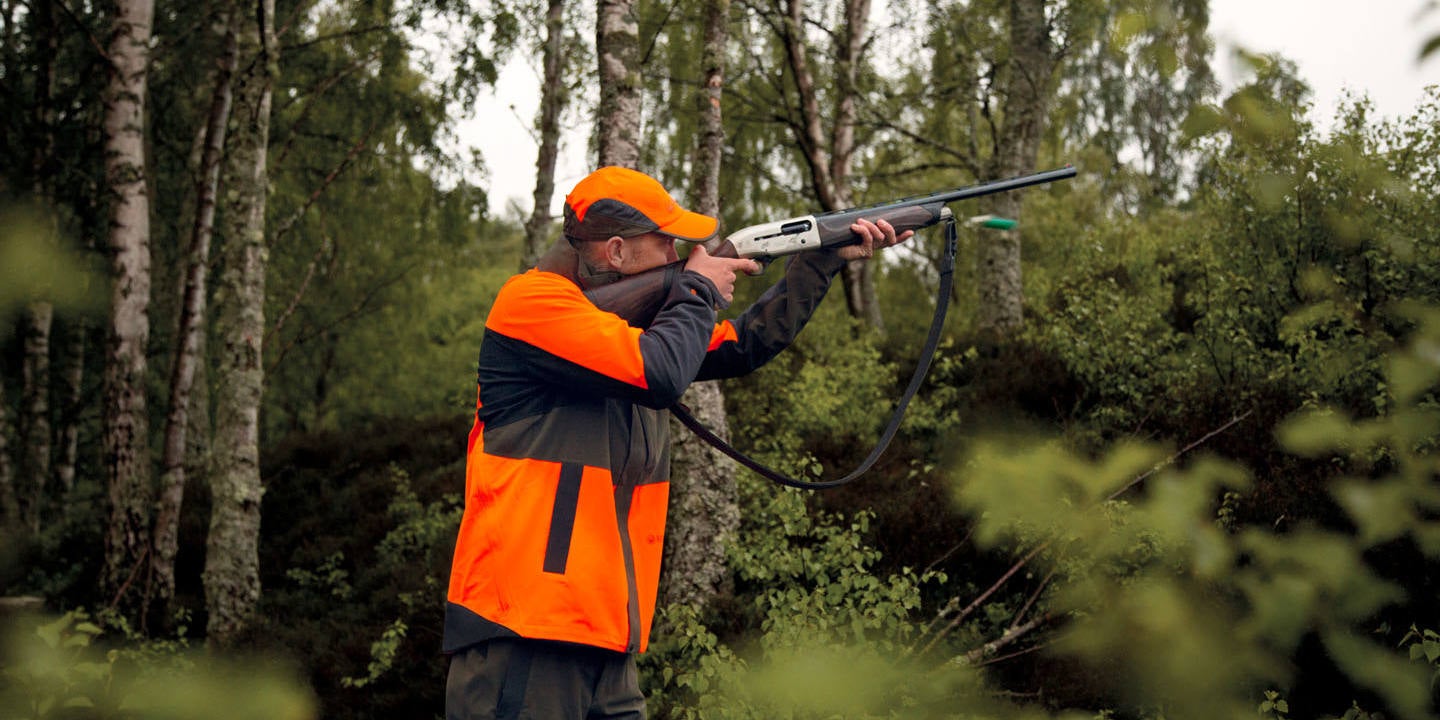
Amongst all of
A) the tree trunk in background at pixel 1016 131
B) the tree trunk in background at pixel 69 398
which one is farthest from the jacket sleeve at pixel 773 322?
the tree trunk in background at pixel 69 398

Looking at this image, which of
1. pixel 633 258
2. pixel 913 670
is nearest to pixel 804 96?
pixel 913 670

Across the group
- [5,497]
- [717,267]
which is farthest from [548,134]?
[717,267]

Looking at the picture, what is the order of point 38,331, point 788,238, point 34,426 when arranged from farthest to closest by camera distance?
point 38,331 < point 34,426 < point 788,238

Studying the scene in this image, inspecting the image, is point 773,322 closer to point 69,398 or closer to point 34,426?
point 34,426

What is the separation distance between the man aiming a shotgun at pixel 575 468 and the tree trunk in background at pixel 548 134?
10.2 metres

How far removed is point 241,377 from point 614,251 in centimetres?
716

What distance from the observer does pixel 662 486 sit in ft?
11.3

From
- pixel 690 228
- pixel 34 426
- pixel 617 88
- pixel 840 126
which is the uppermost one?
pixel 840 126

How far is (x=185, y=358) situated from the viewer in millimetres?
10953

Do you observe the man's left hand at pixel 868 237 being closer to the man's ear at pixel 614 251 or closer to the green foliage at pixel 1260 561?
the man's ear at pixel 614 251

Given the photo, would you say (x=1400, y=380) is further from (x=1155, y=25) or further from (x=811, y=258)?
(x=811, y=258)

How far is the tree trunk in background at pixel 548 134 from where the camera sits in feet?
44.7

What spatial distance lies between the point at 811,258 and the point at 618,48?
4.11m

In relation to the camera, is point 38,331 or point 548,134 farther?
point 38,331
